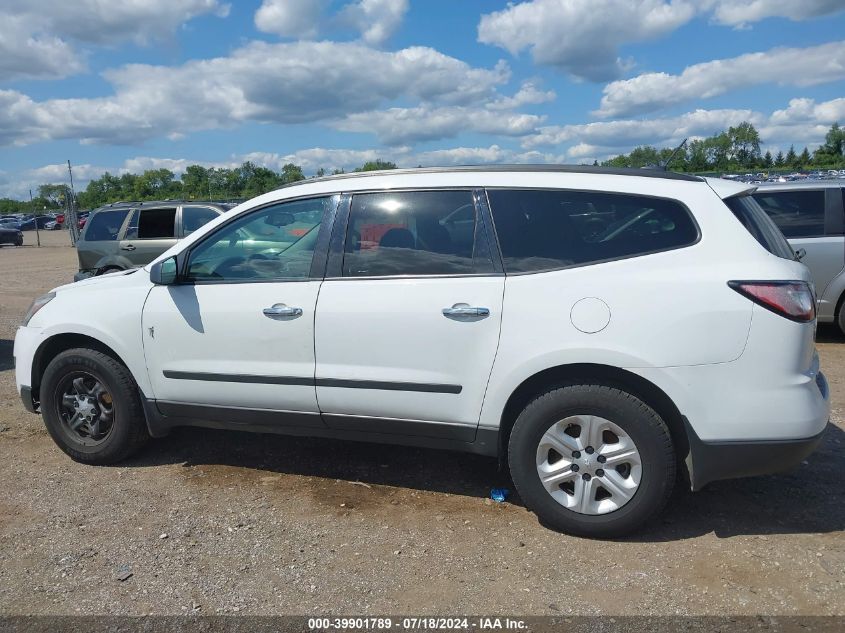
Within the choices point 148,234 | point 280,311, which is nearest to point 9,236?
point 148,234

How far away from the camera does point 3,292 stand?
14656 millimetres

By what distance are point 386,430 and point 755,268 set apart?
2044 millimetres

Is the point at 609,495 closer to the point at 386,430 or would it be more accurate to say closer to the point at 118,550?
the point at 386,430

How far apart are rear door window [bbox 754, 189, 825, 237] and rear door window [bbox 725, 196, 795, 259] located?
15.7ft

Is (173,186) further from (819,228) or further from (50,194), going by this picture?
(819,228)

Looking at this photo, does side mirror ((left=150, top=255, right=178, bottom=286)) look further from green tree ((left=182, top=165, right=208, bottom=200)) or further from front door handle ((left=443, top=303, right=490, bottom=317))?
green tree ((left=182, top=165, right=208, bottom=200))

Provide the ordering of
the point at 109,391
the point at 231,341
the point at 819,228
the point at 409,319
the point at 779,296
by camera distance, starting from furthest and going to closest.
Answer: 1. the point at 819,228
2. the point at 109,391
3. the point at 231,341
4. the point at 409,319
5. the point at 779,296

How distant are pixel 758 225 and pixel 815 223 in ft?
17.2

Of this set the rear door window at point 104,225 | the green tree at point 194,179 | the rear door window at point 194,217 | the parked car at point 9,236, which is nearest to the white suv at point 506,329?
the rear door window at point 194,217

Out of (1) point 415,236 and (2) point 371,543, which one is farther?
(1) point 415,236

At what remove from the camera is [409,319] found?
145 inches

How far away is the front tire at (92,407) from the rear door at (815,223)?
681cm

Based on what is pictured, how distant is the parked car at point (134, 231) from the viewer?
36.1 feet

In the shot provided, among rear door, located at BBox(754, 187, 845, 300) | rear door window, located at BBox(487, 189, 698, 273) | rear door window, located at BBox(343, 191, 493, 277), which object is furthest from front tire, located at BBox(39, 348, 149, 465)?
rear door, located at BBox(754, 187, 845, 300)
